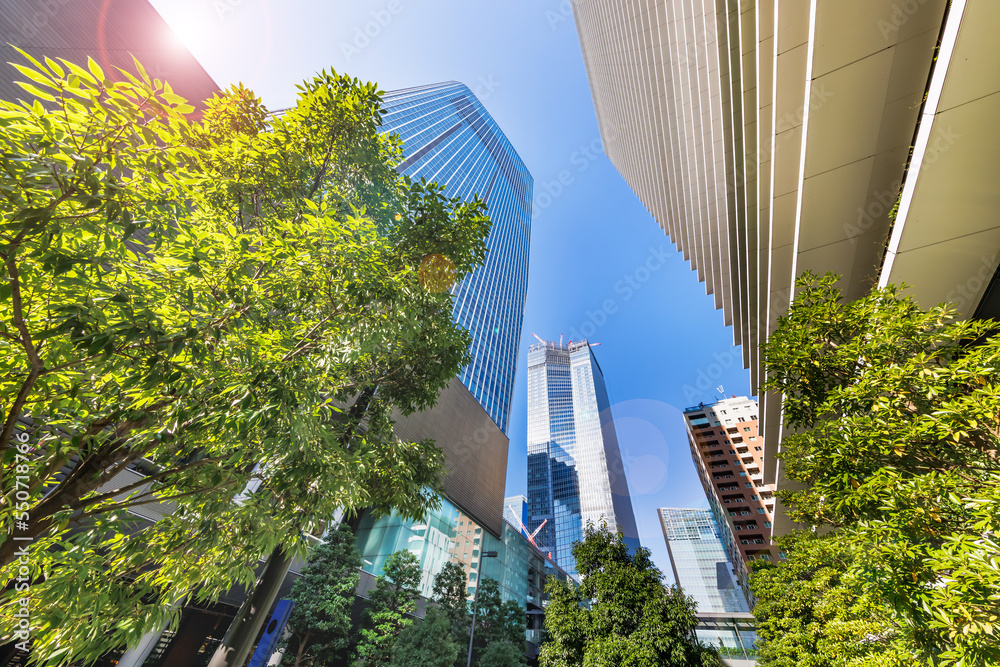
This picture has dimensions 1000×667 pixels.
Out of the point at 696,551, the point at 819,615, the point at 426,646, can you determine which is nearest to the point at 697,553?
the point at 696,551

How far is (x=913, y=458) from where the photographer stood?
4500mm

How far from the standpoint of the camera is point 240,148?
5789 millimetres

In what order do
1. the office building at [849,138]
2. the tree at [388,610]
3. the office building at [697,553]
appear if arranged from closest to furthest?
the office building at [849,138] → the tree at [388,610] → the office building at [697,553]

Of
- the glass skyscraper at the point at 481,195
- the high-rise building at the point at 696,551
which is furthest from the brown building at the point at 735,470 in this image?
the glass skyscraper at the point at 481,195

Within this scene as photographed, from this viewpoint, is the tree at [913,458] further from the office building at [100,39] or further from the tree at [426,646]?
the office building at [100,39]

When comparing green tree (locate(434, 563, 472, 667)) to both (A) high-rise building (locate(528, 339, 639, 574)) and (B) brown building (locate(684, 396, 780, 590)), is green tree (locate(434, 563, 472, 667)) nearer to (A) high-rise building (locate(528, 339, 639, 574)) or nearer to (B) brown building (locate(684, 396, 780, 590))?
(B) brown building (locate(684, 396, 780, 590))

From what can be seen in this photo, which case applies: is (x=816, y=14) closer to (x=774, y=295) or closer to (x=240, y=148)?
(x=774, y=295)

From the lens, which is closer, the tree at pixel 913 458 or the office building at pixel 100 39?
the tree at pixel 913 458

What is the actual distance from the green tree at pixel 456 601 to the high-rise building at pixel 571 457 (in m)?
86.0

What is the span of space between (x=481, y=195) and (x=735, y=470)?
67868 mm

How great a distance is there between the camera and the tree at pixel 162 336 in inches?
109

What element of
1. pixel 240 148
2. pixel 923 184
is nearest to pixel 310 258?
pixel 240 148

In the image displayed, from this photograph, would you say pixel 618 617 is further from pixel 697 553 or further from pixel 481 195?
pixel 697 553

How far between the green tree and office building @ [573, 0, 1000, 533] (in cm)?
1882
